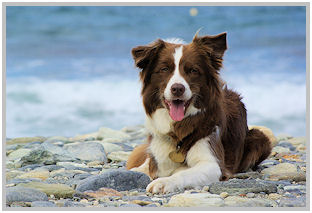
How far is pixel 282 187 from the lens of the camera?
17.8 ft

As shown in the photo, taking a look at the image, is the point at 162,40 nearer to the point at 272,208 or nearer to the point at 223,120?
the point at 223,120

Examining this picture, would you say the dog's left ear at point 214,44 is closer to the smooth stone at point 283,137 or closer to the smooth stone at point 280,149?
the smooth stone at point 280,149

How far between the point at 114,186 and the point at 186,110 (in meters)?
1.27

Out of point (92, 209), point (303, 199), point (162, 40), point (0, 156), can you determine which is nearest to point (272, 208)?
point (303, 199)

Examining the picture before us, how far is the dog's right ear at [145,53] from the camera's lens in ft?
19.6

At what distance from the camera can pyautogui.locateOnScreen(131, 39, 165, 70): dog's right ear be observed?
5.98m

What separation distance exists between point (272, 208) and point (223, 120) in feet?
6.34

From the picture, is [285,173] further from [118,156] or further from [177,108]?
[118,156]

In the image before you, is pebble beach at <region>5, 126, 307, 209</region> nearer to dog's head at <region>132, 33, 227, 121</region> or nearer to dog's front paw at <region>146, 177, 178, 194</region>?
dog's front paw at <region>146, 177, 178, 194</region>

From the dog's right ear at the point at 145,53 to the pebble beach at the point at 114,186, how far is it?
137 cm

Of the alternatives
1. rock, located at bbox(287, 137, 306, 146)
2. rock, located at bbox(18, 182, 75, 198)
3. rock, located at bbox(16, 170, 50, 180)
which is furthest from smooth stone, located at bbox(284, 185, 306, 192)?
rock, located at bbox(287, 137, 306, 146)

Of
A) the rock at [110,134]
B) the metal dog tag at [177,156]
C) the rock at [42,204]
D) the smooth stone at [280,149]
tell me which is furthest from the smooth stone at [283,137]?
the rock at [42,204]

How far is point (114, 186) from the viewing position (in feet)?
17.9

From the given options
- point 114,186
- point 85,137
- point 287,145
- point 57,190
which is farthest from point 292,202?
point 85,137
